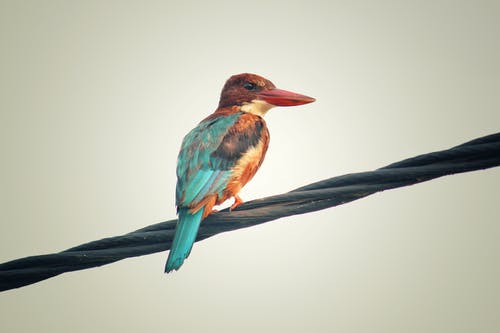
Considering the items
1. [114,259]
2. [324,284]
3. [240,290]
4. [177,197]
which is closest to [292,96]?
[177,197]

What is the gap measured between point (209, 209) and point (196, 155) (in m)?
0.48

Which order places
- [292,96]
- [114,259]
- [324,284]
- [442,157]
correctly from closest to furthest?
[442,157], [114,259], [292,96], [324,284]

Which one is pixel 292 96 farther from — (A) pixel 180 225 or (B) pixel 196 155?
(A) pixel 180 225

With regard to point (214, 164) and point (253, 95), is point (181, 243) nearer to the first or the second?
point (214, 164)

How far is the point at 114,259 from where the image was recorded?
2172 millimetres

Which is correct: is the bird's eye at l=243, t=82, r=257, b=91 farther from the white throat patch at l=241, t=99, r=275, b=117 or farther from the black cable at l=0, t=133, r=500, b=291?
the black cable at l=0, t=133, r=500, b=291

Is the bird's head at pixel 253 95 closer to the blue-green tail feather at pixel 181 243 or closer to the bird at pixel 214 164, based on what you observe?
the bird at pixel 214 164

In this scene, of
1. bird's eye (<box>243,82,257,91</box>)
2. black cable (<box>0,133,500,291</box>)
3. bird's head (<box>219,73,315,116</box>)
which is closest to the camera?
black cable (<box>0,133,500,291</box>)

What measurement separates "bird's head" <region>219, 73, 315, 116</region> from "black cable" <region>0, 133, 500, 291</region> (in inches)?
73.5

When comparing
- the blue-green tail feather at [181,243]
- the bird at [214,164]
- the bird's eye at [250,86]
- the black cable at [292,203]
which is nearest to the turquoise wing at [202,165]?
the bird at [214,164]

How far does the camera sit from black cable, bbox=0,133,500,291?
199 centimetres

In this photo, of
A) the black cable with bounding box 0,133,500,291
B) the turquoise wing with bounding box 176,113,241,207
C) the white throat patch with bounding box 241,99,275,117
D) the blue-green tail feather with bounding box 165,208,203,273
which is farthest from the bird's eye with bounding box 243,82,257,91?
the black cable with bounding box 0,133,500,291

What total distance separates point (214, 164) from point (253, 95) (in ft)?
→ 4.07

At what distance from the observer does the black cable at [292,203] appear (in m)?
1.99
